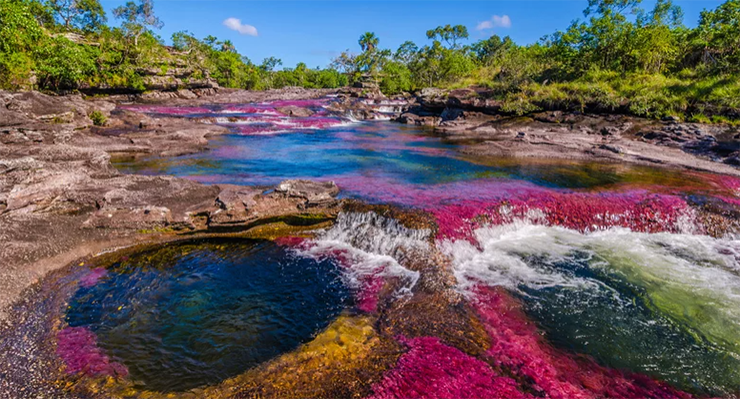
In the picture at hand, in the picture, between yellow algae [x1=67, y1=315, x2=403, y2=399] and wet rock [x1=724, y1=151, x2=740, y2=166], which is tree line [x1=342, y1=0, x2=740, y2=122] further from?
yellow algae [x1=67, y1=315, x2=403, y2=399]

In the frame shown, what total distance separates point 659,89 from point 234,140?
3482cm

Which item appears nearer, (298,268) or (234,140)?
(298,268)

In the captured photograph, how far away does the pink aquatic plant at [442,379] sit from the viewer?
15.6 feet

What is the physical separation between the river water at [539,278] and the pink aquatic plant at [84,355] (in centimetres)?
20

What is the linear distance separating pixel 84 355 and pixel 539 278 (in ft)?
31.6

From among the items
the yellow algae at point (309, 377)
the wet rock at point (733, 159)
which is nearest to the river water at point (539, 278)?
the yellow algae at point (309, 377)

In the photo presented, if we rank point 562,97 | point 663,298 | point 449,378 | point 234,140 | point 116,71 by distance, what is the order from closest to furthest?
point 449,378, point 663,298, point 234,140, point 562,97, point 116,71

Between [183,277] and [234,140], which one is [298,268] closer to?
[183,277]

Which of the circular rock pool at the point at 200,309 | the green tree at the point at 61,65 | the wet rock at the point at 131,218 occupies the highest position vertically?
the green tree at the point at 61,65

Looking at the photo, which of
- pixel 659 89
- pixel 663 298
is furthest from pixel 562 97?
pixel 663 298

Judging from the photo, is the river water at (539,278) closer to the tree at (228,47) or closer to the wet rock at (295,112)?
the wet rock at (295,112)

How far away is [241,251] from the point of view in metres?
9.71

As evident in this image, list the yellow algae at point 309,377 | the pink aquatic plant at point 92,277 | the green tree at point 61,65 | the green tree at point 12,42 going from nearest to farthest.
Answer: the yellow algae at point 309,377, the pink aquatic plant at point 92,277, the green tree at point 12,42, the green tree at point 61,65

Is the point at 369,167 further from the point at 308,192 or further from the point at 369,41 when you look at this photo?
the point at 369,41
